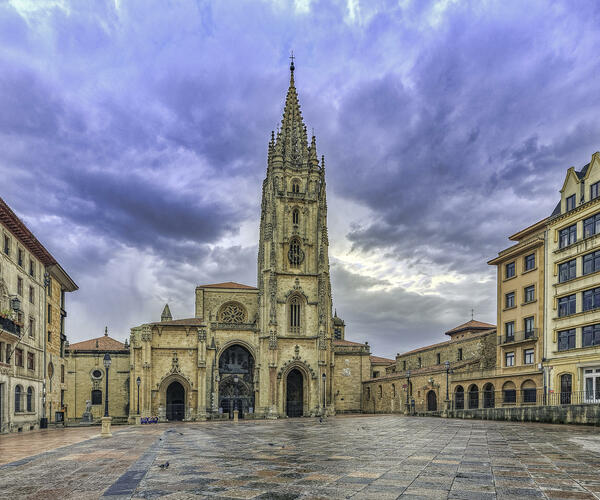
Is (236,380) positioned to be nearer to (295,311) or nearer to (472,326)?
(295,311)

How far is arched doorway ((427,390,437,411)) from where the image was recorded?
53.1 m

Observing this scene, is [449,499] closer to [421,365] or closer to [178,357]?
[178,357]

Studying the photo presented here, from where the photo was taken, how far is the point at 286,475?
1117cm

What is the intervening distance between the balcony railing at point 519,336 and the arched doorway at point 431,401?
435 inches

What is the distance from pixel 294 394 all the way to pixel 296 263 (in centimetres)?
1537

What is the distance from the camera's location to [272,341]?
61.6m

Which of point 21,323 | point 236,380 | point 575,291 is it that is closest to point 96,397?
point 236,380

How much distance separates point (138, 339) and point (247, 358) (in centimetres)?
1256

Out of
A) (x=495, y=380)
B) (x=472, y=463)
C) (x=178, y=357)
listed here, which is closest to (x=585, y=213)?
(x=495, y=380)

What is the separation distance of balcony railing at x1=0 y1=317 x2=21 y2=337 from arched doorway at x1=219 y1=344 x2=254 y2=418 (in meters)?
32.8

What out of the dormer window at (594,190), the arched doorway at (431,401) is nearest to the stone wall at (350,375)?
the arched doorway at (431,401)

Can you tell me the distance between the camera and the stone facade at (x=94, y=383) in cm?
6238

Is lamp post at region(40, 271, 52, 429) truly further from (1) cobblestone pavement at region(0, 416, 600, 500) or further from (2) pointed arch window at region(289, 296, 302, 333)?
(2) pointed arch window at region(289, 296, 302, 333)

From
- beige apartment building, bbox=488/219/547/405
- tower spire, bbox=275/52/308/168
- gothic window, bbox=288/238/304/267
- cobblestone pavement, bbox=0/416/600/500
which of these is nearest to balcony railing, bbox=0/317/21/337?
cobblestone pavement, bbox=0/416/600/500
